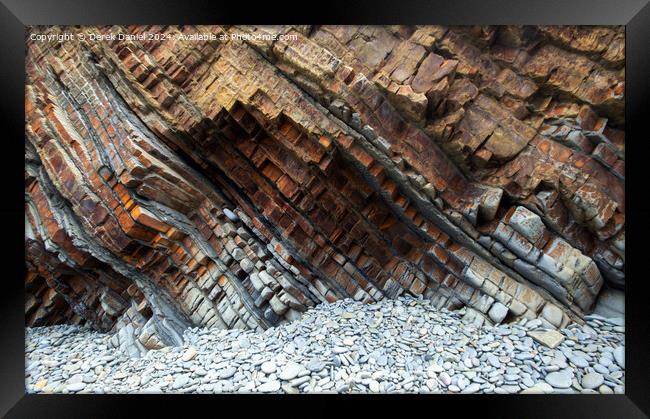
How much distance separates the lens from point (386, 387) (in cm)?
331

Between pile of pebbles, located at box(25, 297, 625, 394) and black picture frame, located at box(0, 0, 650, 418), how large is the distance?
161 millimetres

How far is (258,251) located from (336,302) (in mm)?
1743

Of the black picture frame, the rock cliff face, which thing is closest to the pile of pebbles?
the black picture frame

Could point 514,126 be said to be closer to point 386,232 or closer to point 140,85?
point 386,232

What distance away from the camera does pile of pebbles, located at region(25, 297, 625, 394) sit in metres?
3.31

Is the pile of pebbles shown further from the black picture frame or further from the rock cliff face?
the rock cliff face

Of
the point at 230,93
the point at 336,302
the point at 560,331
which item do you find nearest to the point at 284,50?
the point at 230,93

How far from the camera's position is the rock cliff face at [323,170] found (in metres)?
3.81
